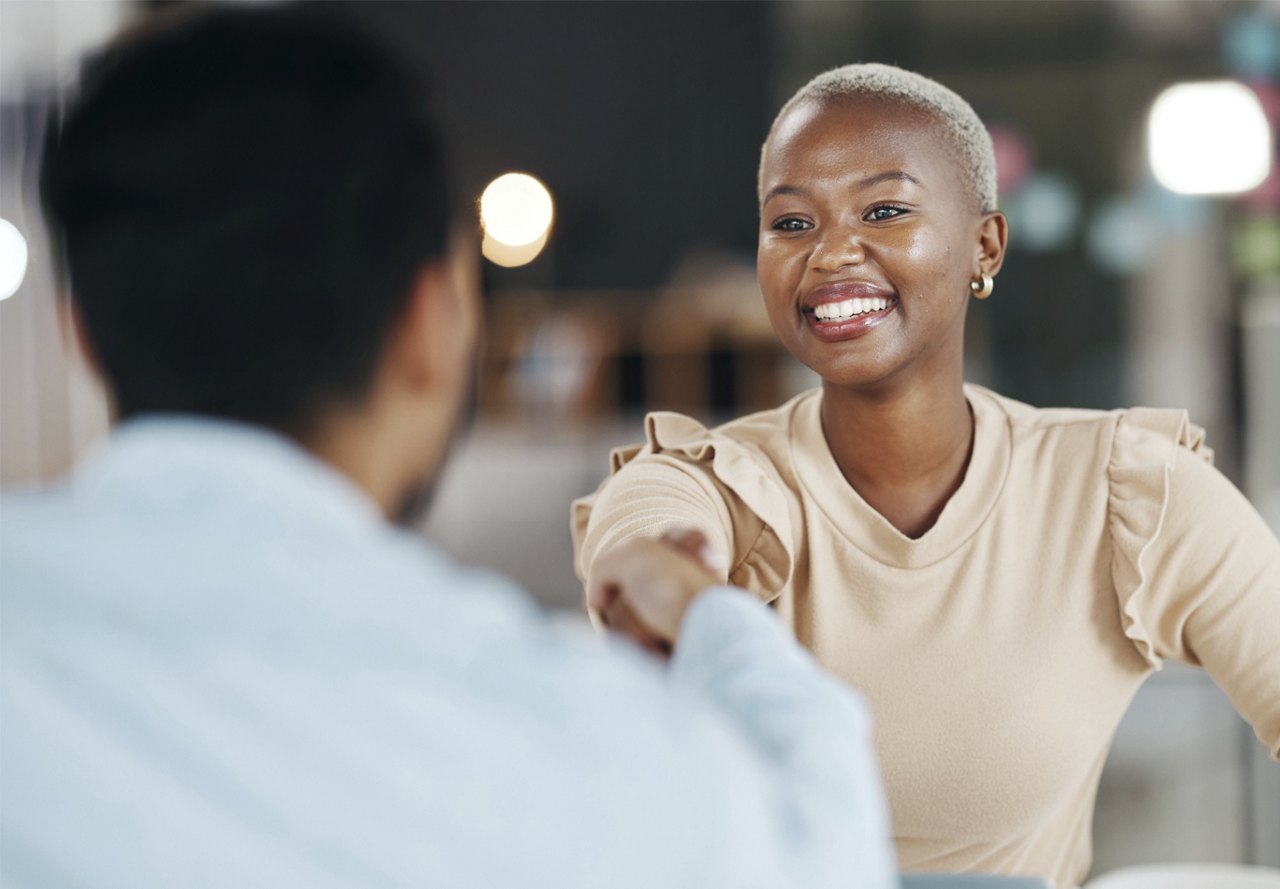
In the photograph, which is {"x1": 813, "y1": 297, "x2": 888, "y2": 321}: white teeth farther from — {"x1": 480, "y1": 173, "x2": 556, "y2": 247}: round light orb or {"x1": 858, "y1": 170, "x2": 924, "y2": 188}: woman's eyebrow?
{"x1": 480, "y1": 173, "x2": 556, "y2": 247}: round light orb

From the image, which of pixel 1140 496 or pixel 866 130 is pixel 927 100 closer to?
pixel 866 130

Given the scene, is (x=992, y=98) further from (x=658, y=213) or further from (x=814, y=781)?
(x=814, y=781)

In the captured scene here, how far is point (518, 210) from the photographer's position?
6.73 metres

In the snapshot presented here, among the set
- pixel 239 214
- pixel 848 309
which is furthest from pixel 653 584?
pixel 848 309

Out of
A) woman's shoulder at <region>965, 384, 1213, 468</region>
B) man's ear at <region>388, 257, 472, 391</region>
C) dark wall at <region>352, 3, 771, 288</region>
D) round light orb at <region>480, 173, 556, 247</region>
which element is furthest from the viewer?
dark wall at <region>352, 3, 771, 288</region>

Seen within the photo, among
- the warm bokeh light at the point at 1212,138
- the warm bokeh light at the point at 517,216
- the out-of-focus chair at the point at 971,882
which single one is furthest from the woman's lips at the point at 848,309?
the warm bokeh light at the point at 1212,138

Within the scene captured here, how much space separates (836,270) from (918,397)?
6.5 inches

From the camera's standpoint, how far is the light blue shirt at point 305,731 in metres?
0.59

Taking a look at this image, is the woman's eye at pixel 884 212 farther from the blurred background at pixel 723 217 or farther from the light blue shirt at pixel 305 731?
the blurred background at pixel 723 217

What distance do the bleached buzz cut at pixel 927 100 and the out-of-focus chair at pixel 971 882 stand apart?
642 millimetres

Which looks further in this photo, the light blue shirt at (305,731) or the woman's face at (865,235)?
the woman's face at (865,235)

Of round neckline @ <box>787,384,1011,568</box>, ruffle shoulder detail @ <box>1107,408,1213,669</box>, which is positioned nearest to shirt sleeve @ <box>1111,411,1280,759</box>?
ruffle shoulder detail @ <box>1107,408,1213,669</box>

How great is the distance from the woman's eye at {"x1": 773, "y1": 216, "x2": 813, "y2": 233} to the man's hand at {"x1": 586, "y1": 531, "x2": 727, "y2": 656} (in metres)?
0.44

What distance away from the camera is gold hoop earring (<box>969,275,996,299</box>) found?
1331mm
